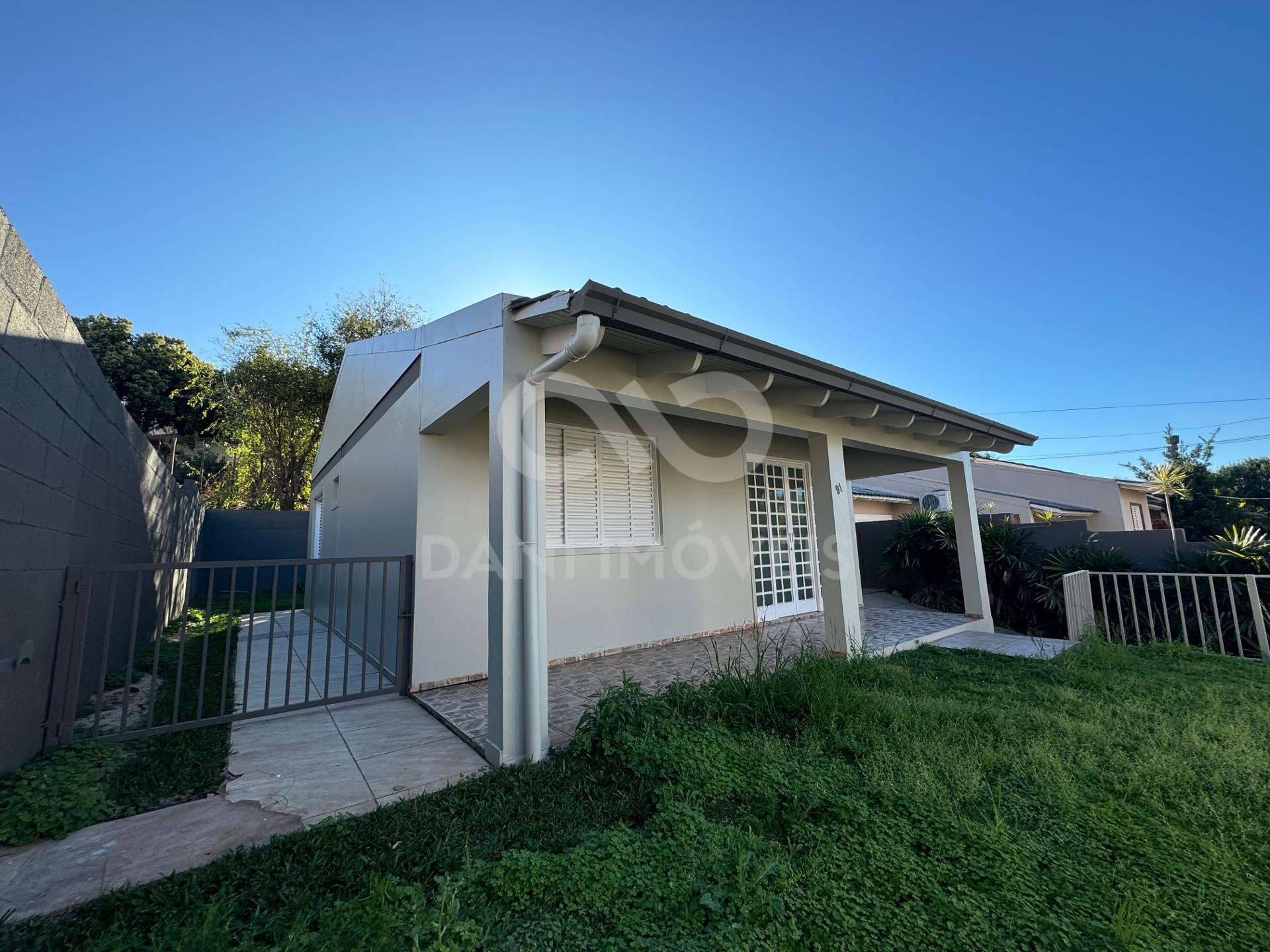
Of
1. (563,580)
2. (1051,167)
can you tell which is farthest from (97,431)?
(1051,167)

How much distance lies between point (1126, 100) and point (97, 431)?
1437 centimetres

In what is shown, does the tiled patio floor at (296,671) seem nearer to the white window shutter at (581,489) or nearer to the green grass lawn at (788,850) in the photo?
the green grass lawn at (788,850)

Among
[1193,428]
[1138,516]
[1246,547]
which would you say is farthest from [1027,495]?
[1246,547]

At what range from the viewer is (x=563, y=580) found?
19.9 ft

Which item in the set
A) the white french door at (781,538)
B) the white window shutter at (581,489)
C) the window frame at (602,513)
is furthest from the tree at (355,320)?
the white french door at (781,538)

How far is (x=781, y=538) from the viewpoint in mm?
8852

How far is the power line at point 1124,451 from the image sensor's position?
1078 inches

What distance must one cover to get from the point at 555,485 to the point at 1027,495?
2482 centimetres

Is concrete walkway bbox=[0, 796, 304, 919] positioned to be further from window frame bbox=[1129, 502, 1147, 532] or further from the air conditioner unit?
window frame bbox=[1129, 502, 1147, 532]

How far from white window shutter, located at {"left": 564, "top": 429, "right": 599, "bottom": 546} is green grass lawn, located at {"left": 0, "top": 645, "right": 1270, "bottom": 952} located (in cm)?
286

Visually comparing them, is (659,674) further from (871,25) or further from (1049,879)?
(871,25)

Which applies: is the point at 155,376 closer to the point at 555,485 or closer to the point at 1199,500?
the point at 555,485

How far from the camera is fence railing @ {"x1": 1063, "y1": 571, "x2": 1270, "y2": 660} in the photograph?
20.8 ft

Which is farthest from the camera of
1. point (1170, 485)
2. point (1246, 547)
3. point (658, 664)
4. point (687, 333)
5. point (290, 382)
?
point (1170, 485)
